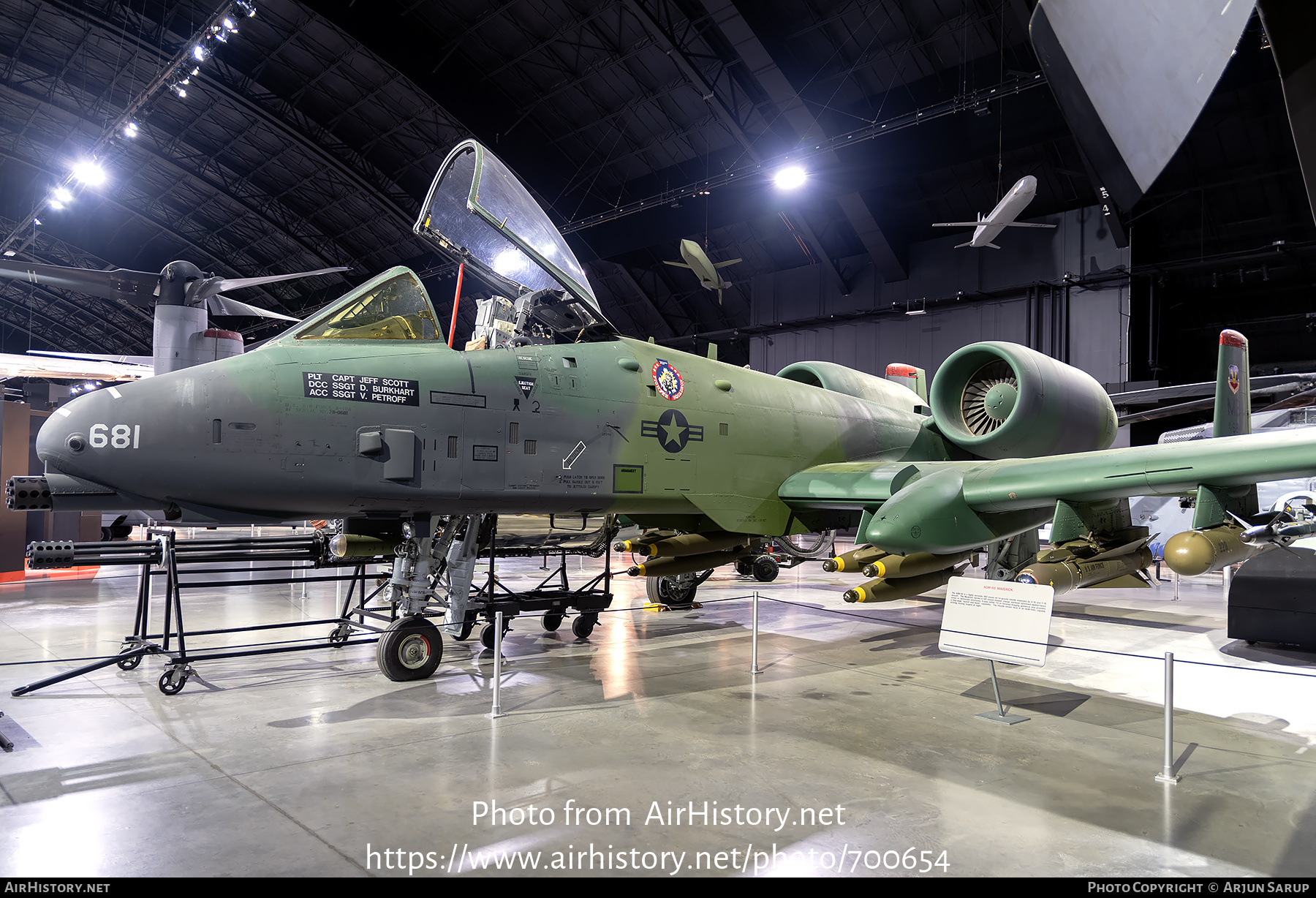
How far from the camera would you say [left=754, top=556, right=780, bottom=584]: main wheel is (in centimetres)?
1310

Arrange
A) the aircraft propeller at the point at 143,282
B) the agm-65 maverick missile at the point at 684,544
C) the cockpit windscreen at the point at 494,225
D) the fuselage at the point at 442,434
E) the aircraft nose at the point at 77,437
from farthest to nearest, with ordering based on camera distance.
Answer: the aircraft propeller at the point at 143,282
the agm-65 maverick missile at the point at 684,544
the cockpit windscreen at the point at 494,225
the fuselage at the point at 442,434
the aircraft nose at the point at 77,437

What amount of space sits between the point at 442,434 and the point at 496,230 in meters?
1.61

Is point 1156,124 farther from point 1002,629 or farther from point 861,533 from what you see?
point 861,533

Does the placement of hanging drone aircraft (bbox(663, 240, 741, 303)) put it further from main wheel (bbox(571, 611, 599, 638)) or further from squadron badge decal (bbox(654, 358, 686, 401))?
main wheel (bbox(571, 611, 599, 638))

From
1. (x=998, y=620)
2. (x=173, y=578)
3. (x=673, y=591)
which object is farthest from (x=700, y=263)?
(x=173, y=578)

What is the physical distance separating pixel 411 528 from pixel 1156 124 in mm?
5531

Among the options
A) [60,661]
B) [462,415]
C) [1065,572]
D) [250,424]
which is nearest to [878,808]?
[1065,572]

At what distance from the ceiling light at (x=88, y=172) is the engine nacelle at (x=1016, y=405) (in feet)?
73.1

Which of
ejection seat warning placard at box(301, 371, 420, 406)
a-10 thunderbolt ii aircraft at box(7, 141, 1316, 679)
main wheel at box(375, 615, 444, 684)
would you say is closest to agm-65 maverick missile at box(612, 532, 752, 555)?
a-10 thunderbolt ii aircraft at box(7, 141, 1316, 679)

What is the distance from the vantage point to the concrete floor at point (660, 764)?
3.05m

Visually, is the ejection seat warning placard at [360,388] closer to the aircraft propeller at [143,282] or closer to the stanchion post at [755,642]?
the stanchion post at [755,642]

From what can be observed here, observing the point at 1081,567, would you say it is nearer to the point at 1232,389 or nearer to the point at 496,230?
the point at 1232,389

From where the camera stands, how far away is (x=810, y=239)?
21.4m

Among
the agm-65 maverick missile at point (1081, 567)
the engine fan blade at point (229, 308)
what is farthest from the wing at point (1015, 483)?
the engine fan blade at point (229, 308)
